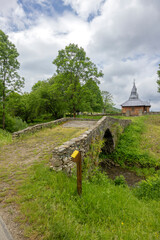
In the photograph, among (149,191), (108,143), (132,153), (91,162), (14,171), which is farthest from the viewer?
(108,143)

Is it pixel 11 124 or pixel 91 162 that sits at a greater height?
pixel 11 124

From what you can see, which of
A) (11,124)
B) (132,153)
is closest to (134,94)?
(132,153)

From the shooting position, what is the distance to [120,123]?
14453 millimetres

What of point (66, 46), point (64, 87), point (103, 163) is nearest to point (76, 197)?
point (103, 163)

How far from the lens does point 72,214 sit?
270 centimetres

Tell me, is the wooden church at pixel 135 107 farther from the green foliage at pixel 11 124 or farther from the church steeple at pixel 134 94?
the green foliage at pixel 11 124

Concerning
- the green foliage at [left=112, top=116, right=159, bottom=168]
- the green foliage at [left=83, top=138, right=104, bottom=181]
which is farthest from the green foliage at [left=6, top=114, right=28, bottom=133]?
the green foliage at [left=83, top=138, right=104, bottom=181]

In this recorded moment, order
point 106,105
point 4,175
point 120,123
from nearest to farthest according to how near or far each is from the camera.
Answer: point 4,175
point 120,123
point 106,105

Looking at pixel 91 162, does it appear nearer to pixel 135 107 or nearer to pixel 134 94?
pixel 135 107

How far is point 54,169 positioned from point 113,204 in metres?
1.98

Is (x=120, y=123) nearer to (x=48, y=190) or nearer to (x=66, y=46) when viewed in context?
(x=48, y=190)

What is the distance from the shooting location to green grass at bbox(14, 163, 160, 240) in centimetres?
224

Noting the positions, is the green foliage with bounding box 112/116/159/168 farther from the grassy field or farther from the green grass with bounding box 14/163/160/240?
the green grass with bounding box 14/163/160/240

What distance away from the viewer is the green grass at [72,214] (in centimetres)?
224
